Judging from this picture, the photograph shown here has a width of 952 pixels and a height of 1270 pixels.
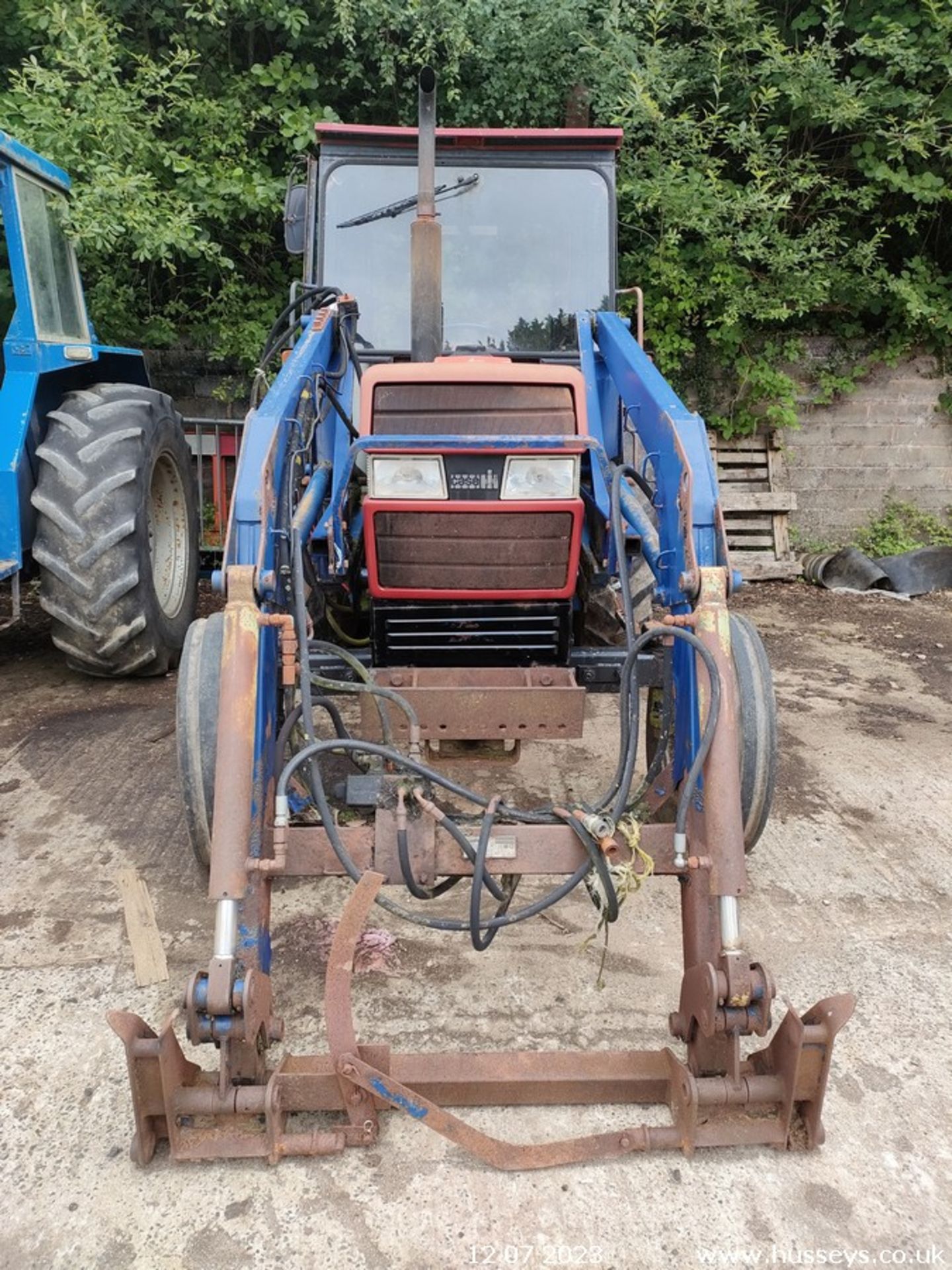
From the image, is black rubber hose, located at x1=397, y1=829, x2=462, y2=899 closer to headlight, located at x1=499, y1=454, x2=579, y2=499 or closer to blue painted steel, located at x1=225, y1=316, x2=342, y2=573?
blue painted steel, located at x1=225, y1=316, x2=342, y2=573

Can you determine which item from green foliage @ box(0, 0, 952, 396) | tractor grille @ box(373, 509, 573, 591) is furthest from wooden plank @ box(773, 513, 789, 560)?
tractor grille @ box(373, 509, 573, 591)

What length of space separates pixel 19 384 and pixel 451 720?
9.04 ft

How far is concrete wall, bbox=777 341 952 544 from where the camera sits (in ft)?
23.8

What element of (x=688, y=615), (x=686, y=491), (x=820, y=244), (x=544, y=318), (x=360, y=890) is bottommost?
(x=360, y=890)

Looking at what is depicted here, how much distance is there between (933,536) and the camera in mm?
7340

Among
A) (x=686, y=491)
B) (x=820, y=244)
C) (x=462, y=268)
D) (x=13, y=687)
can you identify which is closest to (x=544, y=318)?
(x=462, y=268)

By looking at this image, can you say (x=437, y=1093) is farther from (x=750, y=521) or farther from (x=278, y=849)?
(x=750, y=521)

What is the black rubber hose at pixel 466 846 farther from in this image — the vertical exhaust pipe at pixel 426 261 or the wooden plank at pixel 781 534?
the wooden plank at pixel 781 534

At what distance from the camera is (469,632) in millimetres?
2707

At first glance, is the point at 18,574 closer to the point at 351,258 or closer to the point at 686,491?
the point at 351,258

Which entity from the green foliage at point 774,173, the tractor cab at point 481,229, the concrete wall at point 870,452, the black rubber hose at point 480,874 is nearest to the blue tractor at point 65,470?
the tractor cab at point 481,229

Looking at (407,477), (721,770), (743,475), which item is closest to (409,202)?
(407,477)

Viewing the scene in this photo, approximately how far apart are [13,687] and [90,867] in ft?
6.36

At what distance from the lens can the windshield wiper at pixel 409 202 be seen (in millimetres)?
3629
